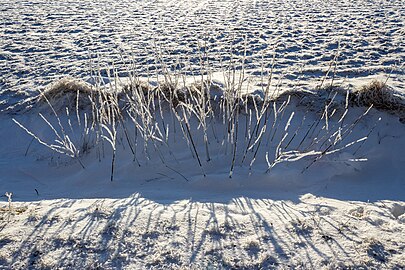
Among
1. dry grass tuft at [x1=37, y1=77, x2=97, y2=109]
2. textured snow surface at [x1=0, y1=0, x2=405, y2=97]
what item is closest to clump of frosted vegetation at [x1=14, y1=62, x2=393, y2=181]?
dry grass tuft at [x1=37, y1=77, x2=97, y2=109]

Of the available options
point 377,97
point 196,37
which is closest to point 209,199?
point 377,97

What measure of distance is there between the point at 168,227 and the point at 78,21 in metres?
7.56

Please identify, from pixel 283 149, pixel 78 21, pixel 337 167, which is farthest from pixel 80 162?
Answer: pixel 78 21

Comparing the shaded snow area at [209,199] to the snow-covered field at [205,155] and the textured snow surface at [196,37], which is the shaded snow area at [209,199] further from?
the textured snow surface at [196,37]

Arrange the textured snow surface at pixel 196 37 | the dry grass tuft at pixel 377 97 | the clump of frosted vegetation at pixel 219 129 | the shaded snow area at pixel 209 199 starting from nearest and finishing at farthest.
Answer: the shaded snow area at pixel 209 199, the clump of frosted vegetation at pixel 219 129, the dry grass tuft at pixel 377 97, the textured snow surface at pixel 196 37

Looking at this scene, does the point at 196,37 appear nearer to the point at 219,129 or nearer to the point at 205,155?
the point at 219,129

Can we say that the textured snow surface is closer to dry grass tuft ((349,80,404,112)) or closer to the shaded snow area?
dry grass tuft ((349,80,404,112))

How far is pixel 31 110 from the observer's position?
504cm

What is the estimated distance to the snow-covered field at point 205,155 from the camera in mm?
2717

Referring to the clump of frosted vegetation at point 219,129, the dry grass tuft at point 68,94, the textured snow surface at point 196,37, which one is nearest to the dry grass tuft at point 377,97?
→ the clump of frosted vegetation at point 219,129

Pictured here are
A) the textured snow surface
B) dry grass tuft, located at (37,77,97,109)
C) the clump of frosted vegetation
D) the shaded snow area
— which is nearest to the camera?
the shaded snow area

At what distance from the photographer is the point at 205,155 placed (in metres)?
4.39

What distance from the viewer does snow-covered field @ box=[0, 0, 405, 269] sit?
107 inches

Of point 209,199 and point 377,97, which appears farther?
point 377,97
